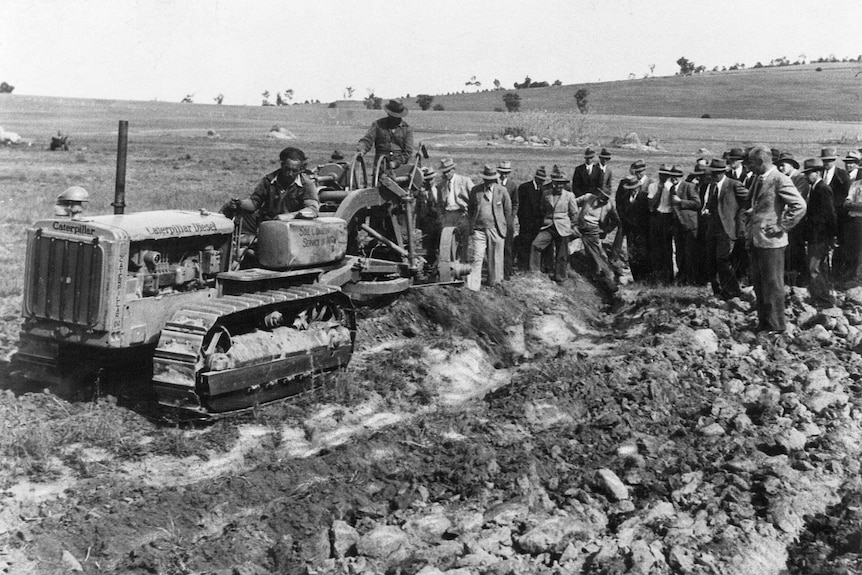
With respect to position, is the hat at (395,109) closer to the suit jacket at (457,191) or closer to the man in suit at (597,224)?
the suit jacket at (457,191)

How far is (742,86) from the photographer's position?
8056 centimetres

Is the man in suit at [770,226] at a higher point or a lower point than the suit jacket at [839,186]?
lower

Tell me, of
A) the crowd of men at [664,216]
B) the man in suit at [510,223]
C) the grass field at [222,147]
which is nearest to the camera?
the crowd of men at [664,216]

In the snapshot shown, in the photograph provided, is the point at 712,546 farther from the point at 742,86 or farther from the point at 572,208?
the point at 742,86

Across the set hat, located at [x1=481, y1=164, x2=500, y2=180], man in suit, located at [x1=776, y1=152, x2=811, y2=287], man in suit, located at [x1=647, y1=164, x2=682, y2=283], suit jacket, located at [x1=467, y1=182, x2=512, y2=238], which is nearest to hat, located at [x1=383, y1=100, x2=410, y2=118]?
hat, located at [x1=481, y1=164, x2=500, y2=180]

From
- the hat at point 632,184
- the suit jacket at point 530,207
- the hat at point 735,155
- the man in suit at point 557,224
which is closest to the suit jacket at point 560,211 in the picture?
the man in suit at point 557,224

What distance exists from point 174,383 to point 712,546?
4.62m

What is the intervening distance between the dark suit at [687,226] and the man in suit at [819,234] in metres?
1.68

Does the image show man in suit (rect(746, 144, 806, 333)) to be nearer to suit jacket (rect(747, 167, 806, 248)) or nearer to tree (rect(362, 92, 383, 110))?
suit jacket (rect(747, 167, 806, 248))

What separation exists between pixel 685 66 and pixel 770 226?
3744 inches

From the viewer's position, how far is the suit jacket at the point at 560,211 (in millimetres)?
14461

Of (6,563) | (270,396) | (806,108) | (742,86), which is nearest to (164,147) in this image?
(270,396)

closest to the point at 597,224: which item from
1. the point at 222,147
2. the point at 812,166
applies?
the point at 812,166

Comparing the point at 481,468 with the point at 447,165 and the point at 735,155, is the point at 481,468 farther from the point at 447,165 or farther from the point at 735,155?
the point at 735,155
